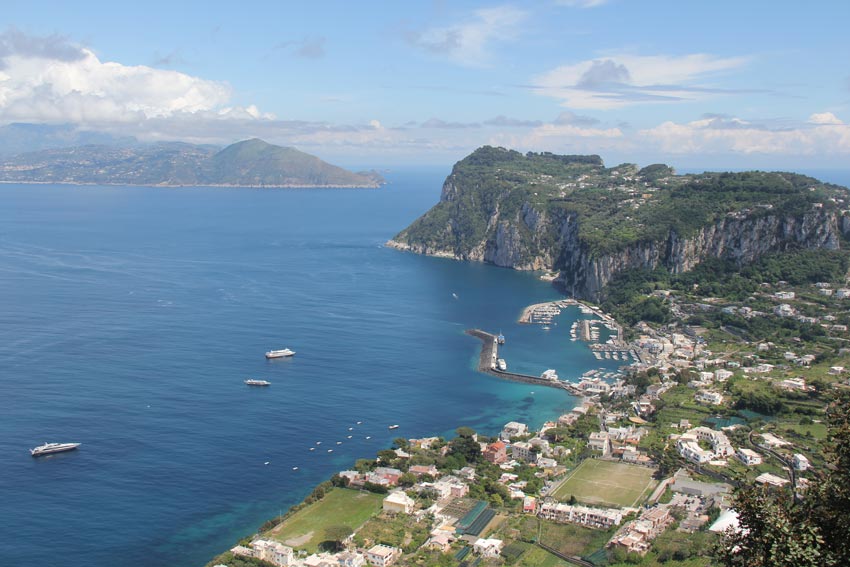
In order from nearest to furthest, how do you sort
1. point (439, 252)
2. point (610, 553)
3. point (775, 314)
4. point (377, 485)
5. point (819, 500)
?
point (819, 500), point (610, 553), point (377, 485), point (775, 314), point (439, 252)

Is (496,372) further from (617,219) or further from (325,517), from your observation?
(617,219)

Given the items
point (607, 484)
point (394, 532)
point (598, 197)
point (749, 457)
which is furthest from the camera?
point (598, 197)

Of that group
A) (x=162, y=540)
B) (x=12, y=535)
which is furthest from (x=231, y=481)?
(x=12, y=535)

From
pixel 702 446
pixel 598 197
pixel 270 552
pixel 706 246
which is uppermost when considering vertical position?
pixel 598 197

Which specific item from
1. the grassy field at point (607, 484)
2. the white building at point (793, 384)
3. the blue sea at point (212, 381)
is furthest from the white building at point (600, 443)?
the white building at point (793, 384)

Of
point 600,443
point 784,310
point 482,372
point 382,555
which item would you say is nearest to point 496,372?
point 482,372

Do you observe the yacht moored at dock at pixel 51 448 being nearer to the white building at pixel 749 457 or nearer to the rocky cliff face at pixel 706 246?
the white building at pixel 749 457

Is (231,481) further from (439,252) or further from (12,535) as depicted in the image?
(439,252)
